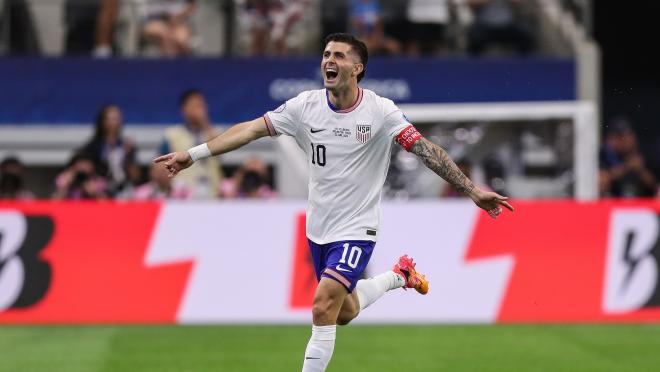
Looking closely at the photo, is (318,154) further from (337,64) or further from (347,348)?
(347,348)

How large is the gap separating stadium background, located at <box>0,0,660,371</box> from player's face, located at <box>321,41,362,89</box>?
10.1 feet

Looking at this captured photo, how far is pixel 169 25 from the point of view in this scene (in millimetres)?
20641

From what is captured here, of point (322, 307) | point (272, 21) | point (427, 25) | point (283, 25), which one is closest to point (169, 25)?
point (272, 21)

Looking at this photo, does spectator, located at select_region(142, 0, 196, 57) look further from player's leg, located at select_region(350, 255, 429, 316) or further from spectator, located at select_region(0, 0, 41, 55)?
player's leg, located at select_region(350, 255, 429, 316)

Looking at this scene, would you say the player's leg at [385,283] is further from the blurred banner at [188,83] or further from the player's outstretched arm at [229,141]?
the blurred banner at [188,83]

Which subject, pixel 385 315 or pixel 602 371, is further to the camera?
pixel 385 315

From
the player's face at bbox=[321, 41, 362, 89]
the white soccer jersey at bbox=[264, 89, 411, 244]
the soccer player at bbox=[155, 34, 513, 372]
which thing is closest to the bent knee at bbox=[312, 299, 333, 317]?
the soccer player at bbox=[155, 34, 513, 372]

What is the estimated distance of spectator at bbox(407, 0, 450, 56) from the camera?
2048 centimetres

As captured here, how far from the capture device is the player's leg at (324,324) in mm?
8766

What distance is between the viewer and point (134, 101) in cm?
2016

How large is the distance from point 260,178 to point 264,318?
2478 millimetres

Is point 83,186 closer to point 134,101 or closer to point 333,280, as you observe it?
point 134,101

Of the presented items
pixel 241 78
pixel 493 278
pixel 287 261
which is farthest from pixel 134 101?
pixel 493 278

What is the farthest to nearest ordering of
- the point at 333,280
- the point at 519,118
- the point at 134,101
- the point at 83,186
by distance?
the point at 134,101
the point at 519,118
the point at 83,186
the point at 333,280
